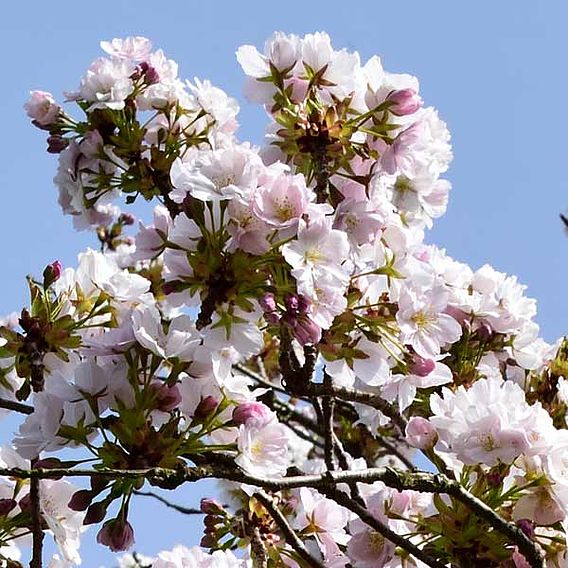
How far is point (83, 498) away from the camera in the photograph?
211 cm

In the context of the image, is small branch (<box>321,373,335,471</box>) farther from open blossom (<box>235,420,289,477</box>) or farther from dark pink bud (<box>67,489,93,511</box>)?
dark pink bud (<box>67,489,93,511</box>)

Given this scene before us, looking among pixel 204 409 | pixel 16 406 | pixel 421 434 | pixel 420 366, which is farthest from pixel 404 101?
pixel 16 406

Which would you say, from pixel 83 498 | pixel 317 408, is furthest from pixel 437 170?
pixel 83 498

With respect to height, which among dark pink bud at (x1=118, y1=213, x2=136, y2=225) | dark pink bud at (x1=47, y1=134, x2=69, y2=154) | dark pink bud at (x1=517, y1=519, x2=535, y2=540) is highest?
dark pink bud at (x1=118, y1=213, x2=136, y2=225)

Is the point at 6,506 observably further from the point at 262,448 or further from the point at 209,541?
the point at 262,448

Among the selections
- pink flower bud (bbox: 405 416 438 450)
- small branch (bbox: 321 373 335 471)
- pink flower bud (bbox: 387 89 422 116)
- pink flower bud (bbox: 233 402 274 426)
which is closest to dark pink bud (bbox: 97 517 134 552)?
pink flower bud (bbox: 233 402 274 426)

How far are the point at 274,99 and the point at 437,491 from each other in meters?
1.30

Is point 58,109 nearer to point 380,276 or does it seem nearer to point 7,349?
point 7,349

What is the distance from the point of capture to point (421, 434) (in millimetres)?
2299

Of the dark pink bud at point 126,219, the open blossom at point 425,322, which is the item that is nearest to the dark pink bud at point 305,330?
the open blossom at point 425,322

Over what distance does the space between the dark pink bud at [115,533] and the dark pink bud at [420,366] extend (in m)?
0.81

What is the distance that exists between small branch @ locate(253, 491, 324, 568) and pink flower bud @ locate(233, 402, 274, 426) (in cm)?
46

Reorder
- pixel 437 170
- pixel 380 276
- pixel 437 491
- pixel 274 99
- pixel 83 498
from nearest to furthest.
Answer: pixel 437 491 → pixel 83 498 → pixel 380 276 → pixel 274 99 → pixel 437 170

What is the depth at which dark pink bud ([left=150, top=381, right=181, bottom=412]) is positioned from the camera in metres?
2.10
